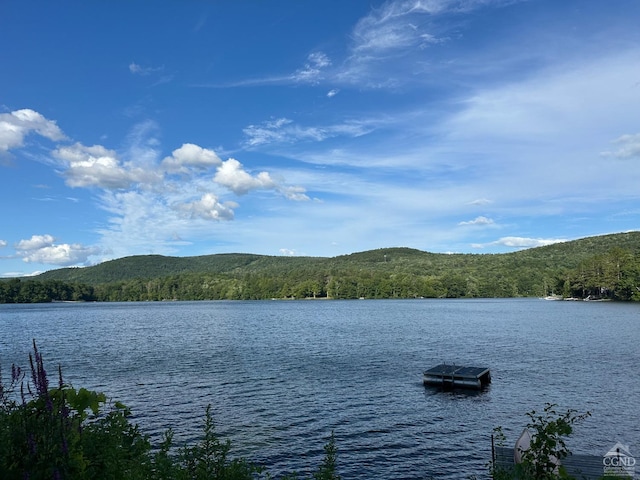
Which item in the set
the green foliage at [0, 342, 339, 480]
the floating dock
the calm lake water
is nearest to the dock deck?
the calm lake water

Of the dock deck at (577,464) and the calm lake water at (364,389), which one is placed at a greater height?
the dock deck at (577,464)

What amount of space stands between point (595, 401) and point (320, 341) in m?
50.2

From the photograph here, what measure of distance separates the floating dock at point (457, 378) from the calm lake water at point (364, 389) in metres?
1.27

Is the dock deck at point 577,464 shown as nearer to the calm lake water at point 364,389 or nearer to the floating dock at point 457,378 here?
the calm lake water at point 364,389

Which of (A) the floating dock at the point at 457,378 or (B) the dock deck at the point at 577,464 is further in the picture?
(A) the floating dock at the point at 457,378

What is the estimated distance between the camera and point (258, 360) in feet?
209

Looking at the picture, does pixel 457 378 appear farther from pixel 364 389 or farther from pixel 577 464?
pixel 577 464

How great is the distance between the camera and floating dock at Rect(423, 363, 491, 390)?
47.3 metres

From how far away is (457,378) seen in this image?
48.0 metres

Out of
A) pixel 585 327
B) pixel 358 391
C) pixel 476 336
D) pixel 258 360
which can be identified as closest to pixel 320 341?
pixel 258 360

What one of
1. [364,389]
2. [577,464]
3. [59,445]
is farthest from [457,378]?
[59,445]

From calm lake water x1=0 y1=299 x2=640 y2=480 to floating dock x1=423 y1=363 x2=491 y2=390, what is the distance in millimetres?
1273

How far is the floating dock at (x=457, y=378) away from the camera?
47281mm

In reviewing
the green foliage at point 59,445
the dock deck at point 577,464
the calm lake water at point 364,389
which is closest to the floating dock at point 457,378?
the calm lake water at point 364,389
